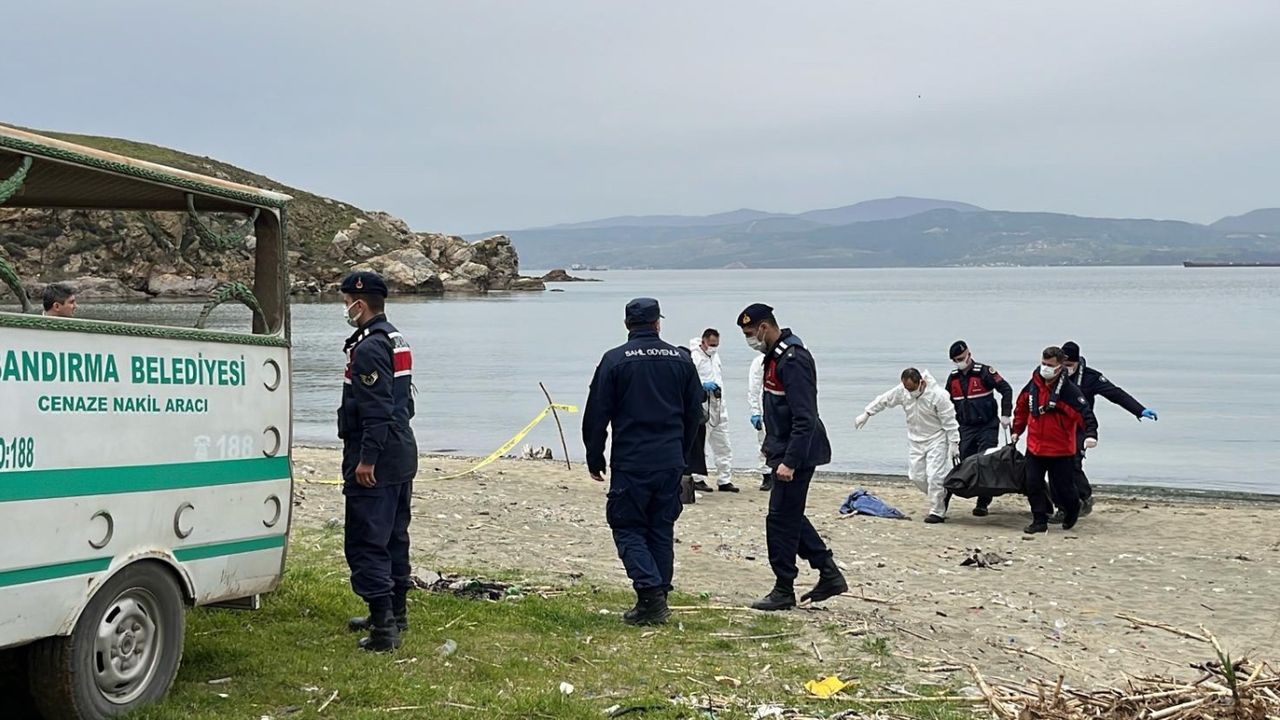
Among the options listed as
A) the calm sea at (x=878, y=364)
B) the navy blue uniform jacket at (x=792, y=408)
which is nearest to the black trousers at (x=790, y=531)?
the navy blue uniform jacket at (x=792, y=408)

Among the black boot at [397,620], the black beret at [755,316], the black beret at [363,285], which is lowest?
the black boot at [397,620]

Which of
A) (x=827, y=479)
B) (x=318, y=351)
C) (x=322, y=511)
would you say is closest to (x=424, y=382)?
(x=318, y=351)

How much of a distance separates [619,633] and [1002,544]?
266 inches

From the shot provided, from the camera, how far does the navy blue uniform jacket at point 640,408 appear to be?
8.88 metres

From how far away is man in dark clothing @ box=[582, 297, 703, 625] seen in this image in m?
8.88

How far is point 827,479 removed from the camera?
21547mm

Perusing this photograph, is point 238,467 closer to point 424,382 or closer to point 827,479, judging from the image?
point 827,479

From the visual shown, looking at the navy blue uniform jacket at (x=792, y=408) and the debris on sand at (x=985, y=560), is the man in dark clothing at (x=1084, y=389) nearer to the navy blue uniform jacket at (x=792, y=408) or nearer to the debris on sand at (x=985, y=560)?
the debris on sand at (x=985, y=560)

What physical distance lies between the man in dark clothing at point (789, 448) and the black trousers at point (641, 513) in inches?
36.6

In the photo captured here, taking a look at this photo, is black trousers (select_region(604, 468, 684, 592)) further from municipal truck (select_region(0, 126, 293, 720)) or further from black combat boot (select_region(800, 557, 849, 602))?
municipal truck (select_region(0, 126, 293, 720))

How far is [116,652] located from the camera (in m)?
5.97

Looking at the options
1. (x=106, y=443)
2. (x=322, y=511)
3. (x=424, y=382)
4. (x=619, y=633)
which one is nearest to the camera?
(x=106, y=443)

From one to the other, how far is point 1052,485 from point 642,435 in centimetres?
759

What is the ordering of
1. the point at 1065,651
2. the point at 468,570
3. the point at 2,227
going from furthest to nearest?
the point at 468,570 < the point at 1065,651 < the point at 2,227
